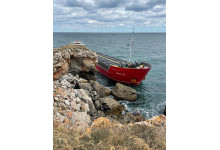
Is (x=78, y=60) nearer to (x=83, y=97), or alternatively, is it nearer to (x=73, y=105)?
(x=83, y=97)

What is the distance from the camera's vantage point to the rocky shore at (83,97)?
20.5 feet

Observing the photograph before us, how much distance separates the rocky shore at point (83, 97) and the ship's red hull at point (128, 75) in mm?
2708

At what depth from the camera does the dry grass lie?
127 inches

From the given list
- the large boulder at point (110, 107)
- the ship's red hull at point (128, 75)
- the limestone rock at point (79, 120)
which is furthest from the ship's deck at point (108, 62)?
the limestone rock at point (79, 120)

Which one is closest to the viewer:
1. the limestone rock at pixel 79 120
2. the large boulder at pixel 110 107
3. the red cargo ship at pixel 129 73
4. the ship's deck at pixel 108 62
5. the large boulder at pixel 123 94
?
the limestone rock at pixel 79 120

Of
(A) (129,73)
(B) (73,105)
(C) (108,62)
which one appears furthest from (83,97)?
(C) (108,62)

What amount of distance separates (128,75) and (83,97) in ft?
28.7

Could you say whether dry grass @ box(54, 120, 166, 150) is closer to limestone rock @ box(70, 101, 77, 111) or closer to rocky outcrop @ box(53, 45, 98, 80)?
limestone rock @ box(70, 101, 77, 111)

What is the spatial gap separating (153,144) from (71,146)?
6.58ft

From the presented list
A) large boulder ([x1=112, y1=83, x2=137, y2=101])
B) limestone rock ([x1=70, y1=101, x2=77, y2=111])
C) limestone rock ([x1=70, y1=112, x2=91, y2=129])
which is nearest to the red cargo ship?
large boulder ([x1=112, y1=83, x2=137, y2=101])

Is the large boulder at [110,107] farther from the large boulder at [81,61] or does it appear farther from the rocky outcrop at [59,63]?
the large boulder at [81,61]
